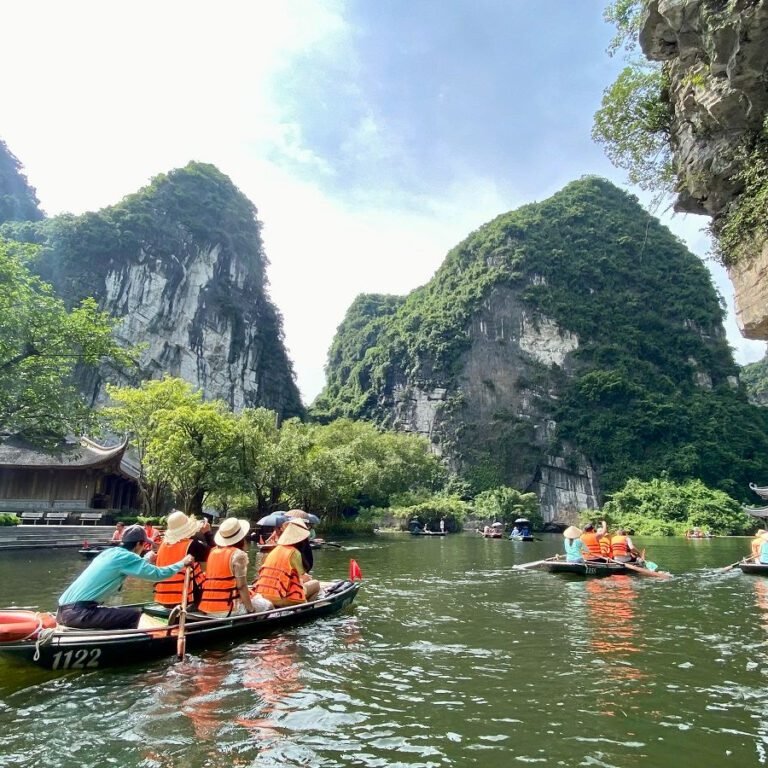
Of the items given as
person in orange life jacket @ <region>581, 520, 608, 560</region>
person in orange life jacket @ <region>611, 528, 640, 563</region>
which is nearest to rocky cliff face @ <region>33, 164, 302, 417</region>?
person in orange life jacket @ <region>581, 520, 608, 560</region>

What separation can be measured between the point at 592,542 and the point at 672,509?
1671 inches

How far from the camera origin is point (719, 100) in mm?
11656

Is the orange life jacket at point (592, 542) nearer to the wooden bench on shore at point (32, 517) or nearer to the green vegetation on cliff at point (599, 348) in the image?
the wooden bench on shore at point (32, 517)

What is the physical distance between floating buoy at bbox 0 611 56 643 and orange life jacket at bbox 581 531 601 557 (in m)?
14.1

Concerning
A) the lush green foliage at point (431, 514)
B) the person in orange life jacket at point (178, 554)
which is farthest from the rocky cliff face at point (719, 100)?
the lush green foliage at point (431, 514)

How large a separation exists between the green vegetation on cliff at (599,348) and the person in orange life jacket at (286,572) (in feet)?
185

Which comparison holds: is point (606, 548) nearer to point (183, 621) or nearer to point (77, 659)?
point (183, 621)

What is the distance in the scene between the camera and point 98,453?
91.1 feet

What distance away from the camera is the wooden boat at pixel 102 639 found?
569cm

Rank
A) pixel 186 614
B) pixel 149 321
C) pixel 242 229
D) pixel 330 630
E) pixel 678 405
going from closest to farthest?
pixel 186 614, pixel 330 630, pixel 149 321, pixel 678 405, pixel 242 229

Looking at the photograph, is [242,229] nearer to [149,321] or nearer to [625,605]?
[149,321]

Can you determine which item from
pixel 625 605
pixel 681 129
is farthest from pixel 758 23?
pixel 625 605

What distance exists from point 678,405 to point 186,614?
68111mm

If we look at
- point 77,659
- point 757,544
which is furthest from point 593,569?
point 77,659
